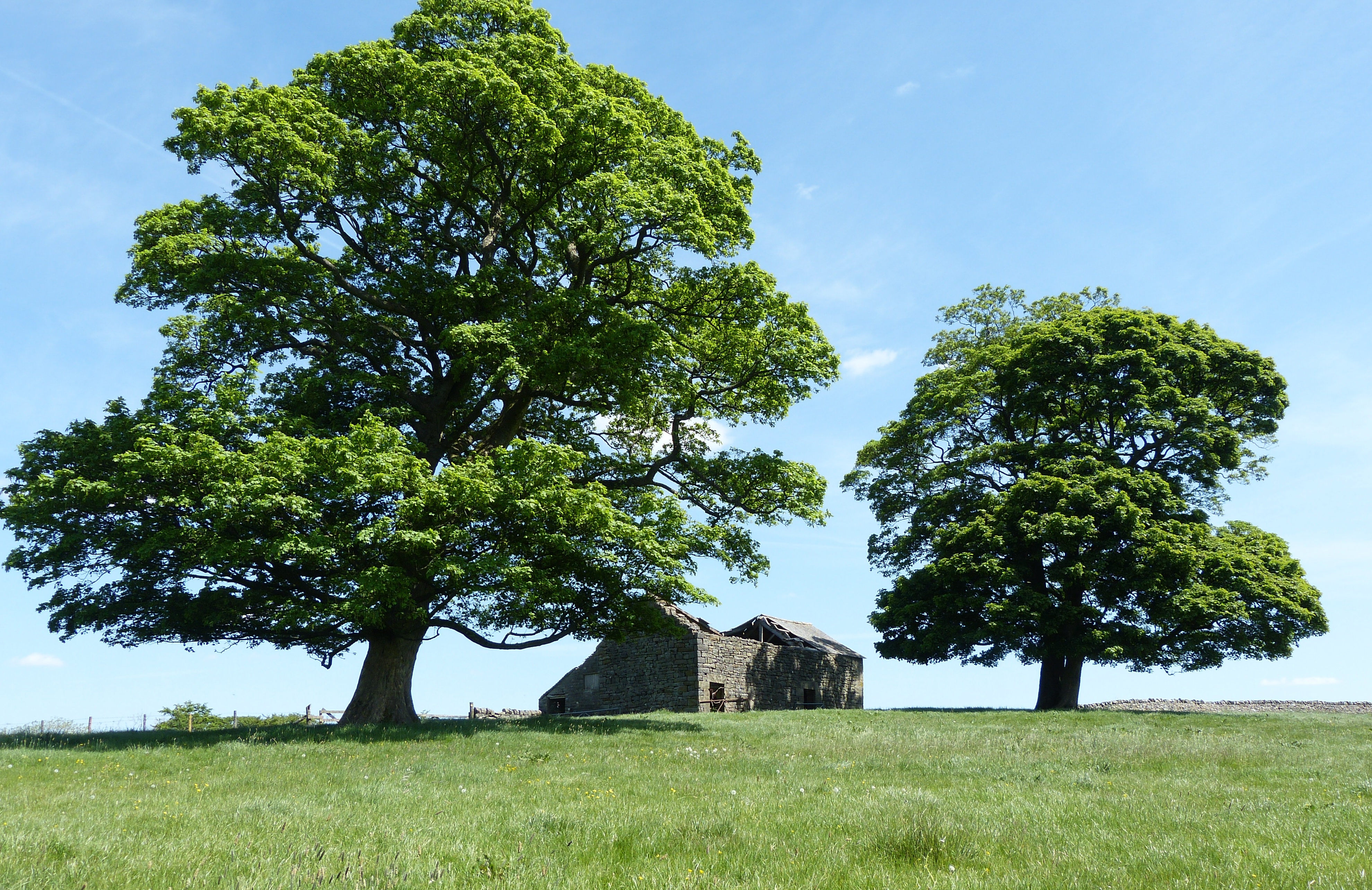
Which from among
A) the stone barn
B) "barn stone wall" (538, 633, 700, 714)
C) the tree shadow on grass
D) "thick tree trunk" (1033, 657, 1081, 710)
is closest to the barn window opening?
the stone barn

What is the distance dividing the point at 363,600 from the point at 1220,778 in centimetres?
1669

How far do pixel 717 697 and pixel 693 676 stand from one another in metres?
1.75

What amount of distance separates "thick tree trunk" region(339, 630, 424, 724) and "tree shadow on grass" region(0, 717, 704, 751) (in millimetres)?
763

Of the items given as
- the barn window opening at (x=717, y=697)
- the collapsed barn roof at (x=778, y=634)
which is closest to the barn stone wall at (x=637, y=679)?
the barn window opening at (x=717, y=697)

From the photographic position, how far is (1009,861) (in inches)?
286

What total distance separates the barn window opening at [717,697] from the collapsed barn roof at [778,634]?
14.6 ft

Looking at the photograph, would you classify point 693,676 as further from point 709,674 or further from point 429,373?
point 429,373

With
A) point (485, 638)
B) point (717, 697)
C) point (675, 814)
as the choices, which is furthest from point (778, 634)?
point (675, 814)

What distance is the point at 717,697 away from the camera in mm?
35844

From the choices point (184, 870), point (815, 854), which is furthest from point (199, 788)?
point (815, 854)

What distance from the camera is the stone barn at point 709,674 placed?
116 feet

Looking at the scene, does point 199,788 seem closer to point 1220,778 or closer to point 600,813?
point 600,813

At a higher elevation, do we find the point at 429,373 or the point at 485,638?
the point at 429,373

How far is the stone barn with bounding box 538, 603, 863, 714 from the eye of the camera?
35469 millimetres
